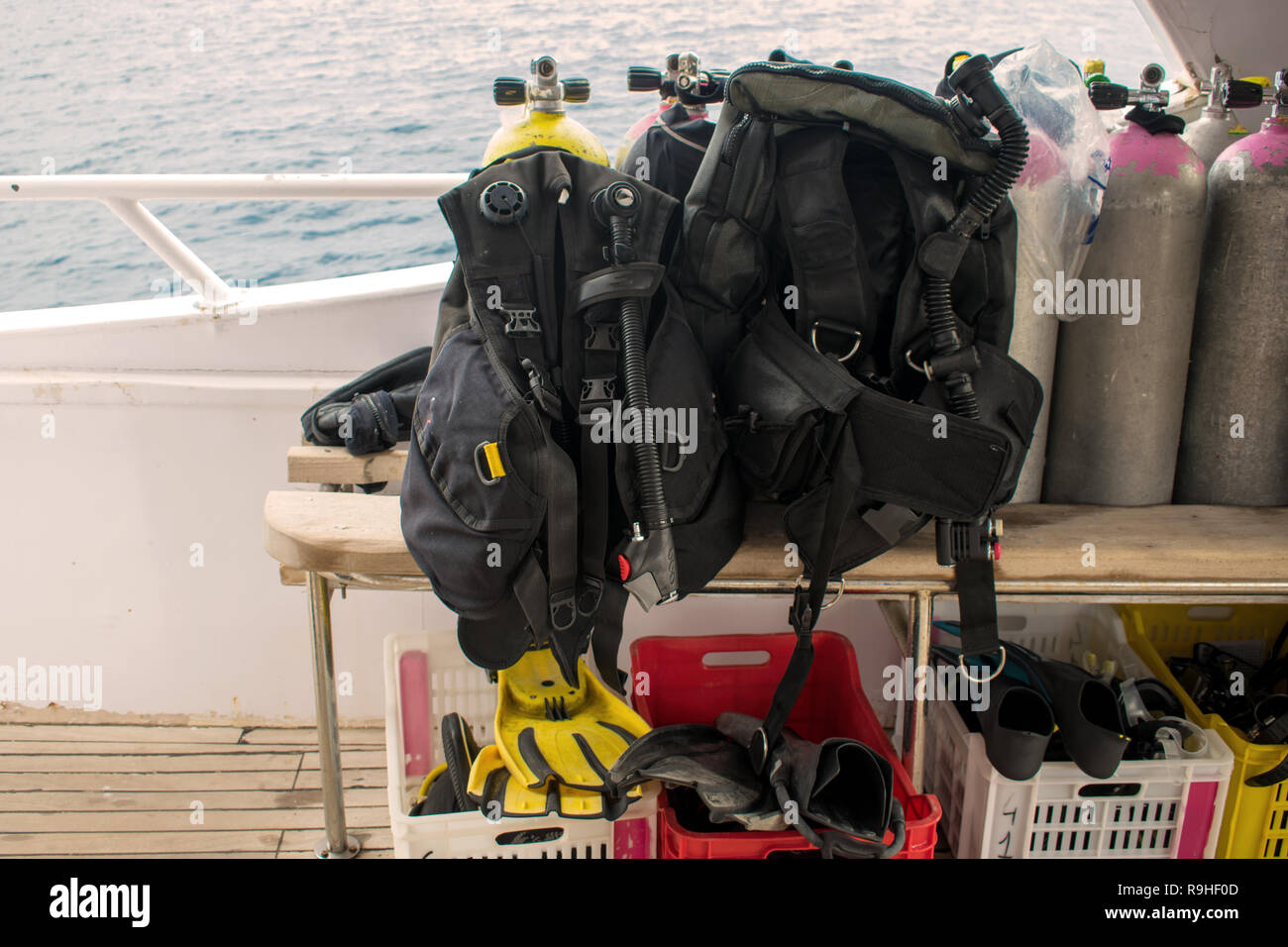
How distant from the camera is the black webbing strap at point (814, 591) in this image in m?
1.28

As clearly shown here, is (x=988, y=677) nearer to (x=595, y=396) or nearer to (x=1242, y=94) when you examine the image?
(x=595, y=396)

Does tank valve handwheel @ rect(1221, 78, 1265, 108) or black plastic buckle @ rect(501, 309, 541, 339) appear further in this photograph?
tank valve handwheel @ rect(1221, 78, 1265, 108)

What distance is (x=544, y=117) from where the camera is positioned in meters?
1.35

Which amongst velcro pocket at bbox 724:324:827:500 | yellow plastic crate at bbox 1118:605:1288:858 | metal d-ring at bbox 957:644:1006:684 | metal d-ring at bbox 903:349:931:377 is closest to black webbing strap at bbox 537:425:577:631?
velcro pocket at bbox 724:324:827:500

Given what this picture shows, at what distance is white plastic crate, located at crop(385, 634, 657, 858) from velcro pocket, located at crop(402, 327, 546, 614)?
428 mm

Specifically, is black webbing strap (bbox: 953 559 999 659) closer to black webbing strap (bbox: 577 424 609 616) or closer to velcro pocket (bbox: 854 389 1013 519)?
velcro pocket (bbox: 854 389 1013 519)

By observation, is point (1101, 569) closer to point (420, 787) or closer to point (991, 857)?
point (991, 857)

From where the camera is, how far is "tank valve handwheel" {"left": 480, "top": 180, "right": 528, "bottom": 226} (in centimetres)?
121

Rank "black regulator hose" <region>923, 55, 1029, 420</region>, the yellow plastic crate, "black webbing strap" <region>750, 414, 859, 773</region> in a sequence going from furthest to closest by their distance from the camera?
the yellow plastic crate → "black webbing strap" <region>750, 414, 859, 773</region> → "black regulator hose" <region>923, 55, 1029, 420</region>

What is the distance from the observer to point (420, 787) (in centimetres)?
187

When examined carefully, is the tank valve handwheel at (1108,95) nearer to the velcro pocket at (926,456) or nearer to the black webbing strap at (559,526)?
the velcro pocket at (926,456)

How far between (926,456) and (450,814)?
93cm

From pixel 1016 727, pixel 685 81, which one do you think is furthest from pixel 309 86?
pixel 1016 727

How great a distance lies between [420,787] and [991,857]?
1.14 metres
